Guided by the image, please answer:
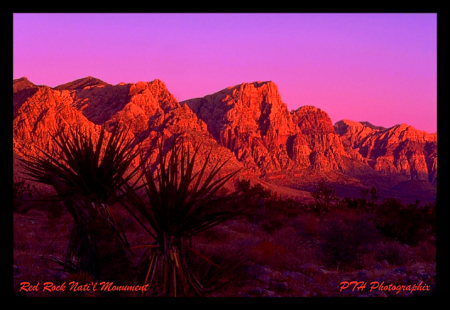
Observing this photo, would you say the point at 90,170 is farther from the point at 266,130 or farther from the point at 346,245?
the point at 266,130

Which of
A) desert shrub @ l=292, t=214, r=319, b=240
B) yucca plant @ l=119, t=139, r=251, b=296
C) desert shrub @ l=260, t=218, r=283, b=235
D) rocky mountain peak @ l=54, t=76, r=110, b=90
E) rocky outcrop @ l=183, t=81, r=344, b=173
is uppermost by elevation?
rocky mountain peak @ l=54, t=76, r=110, b=90

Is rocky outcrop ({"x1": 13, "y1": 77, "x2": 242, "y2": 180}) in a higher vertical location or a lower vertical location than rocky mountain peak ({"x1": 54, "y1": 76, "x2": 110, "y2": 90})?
lower

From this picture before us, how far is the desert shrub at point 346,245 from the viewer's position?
473 inches

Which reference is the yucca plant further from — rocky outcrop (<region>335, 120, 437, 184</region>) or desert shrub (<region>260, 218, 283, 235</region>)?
rocky outcrop (<region>335, 120, 437, 184</region>)

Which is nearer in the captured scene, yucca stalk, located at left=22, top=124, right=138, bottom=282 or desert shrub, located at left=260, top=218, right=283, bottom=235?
yucca stalk, located at left=22, top=124, right=138, bottom=282

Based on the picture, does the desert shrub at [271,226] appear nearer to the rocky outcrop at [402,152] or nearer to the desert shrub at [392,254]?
the desert shrub at [392,254]

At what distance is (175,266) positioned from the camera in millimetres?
5312

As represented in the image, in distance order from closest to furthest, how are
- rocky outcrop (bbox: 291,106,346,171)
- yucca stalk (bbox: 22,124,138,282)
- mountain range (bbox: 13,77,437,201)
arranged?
1. yucca stalk (bbox: 22,124,138,282)
2. mountain range (bbox: 13,77,437,201)
3. rocky outcrop (bbox: 291,106,346,171)

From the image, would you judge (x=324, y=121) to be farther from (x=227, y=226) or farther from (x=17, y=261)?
(x=17, y=261)

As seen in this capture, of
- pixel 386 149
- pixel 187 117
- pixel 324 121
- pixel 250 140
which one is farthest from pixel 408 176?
pixel 187 117

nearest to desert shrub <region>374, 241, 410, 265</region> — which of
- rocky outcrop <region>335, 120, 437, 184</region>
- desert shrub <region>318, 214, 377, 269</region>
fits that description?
desert shrub <region>318, 214, 377, 269</region>

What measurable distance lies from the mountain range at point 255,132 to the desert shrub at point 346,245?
64948mm

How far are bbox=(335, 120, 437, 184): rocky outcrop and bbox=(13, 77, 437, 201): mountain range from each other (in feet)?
1.41

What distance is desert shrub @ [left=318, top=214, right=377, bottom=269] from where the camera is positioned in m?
12.0
